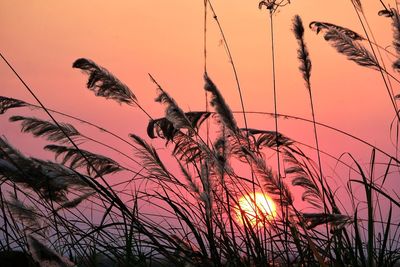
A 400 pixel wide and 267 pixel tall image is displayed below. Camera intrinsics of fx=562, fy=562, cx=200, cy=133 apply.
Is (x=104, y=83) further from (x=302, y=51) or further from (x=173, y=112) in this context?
(x=302, y=51)

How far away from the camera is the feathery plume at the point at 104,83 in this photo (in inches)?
110

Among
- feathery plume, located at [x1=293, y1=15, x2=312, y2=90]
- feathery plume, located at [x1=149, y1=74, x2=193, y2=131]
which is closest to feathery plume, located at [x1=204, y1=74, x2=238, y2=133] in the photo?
feathery plume, located at [x1=149, y1=74, x2=193, y2=131]

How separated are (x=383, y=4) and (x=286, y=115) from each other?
32.1 inches

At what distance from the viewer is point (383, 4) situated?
312 centimetres

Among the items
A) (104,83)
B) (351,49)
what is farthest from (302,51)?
(104,83)

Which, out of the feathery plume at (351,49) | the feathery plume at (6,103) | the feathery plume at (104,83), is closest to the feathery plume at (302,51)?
the feathery plume at (351,49)

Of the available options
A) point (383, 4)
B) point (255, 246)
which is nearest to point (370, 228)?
point (255, 246)

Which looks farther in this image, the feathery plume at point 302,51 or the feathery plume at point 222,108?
the feathery plume at point 302,51

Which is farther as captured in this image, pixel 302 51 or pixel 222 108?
pixel 302 51

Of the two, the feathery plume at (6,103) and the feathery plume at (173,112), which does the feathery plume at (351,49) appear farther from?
the feathery plume at (6,103)

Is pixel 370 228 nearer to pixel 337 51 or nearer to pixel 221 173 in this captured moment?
pixel 221 173

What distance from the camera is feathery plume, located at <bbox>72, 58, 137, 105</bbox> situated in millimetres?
2801

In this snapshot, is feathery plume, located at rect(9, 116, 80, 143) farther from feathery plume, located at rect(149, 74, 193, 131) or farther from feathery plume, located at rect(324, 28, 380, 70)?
feathery plume, located at rect(324, 28, 380, 70)

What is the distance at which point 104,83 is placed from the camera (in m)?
2.87
